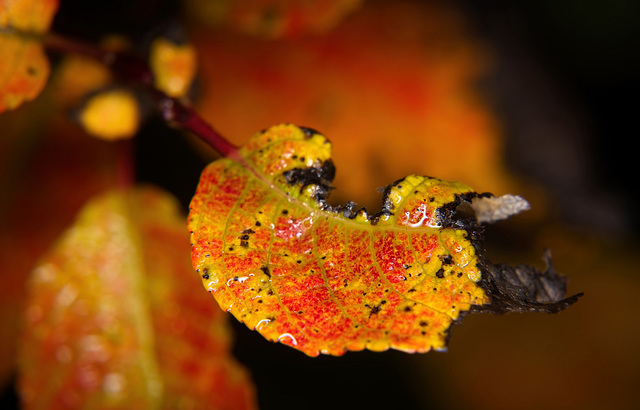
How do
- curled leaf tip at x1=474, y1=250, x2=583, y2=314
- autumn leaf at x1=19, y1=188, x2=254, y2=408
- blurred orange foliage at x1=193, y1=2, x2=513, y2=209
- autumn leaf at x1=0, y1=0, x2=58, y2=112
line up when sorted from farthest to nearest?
blurred orange foliage at x1=193, y1=2, x2=513, y2=209
autumn leaf at x1=19, y1=188, x2=254, y2=408
autumn leaf at x1=0, y1=0, x2=58, y2=112
curled leaf tip at x1=474, y1=250, x2=583, y2=314

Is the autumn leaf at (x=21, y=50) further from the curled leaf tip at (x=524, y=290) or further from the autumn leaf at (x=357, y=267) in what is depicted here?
the curled leaf tip at (x=524, y=290)

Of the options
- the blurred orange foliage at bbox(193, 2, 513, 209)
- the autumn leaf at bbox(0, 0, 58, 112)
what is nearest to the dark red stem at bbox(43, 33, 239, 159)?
the autumn leaf at bbox(0, 0, 58, 112)

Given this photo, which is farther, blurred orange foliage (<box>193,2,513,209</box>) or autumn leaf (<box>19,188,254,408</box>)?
blurred orange foliage (<box>193,2,513,209</box>)

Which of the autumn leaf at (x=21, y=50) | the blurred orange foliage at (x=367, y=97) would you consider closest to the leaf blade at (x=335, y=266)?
the autumn leaf at (x=21, y=50)

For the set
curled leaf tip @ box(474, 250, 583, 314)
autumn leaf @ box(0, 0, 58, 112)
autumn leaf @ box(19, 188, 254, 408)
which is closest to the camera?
curled leaf tip @ box(474, 250, 583, 314)

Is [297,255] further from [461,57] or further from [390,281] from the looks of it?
[461,57]

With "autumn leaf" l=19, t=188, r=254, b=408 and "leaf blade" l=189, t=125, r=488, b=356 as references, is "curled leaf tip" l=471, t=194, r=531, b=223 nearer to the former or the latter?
"leaf blade" l=189, t=125, r=488, b=356

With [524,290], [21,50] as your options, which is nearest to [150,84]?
[21,50]

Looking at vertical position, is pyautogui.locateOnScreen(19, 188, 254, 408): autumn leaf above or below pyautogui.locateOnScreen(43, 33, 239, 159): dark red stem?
below
